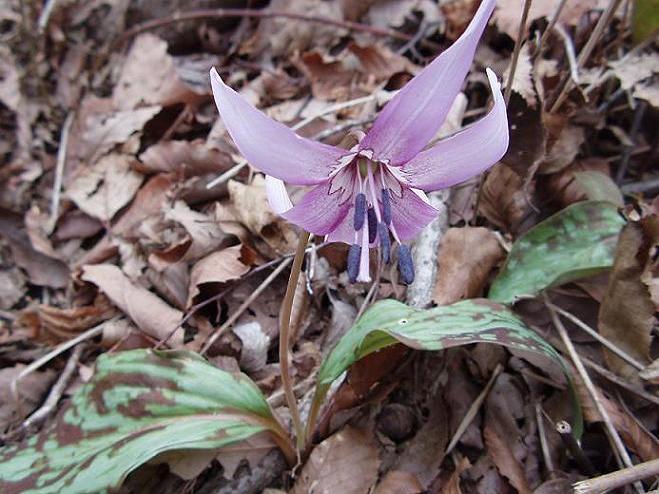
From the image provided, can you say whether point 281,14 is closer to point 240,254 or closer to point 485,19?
point 240,254

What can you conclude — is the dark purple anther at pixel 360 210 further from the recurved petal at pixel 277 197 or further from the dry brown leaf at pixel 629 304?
the dry brown leaf at pixel 629 304

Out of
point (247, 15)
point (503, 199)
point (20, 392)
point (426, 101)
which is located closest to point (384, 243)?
point (426, 101)

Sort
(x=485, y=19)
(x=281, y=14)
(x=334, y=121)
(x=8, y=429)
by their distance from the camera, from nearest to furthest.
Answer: (x=485, y=19) < (x=8, y=429) < (x=334, y=121) < (x=281, y=14)

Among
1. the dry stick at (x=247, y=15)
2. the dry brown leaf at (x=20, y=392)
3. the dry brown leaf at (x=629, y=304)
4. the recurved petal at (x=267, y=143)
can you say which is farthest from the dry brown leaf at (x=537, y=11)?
the dry brown leaf at (x=20, y=392)

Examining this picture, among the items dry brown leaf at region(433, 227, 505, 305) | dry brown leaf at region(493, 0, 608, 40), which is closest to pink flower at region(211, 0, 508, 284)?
dry brown leaf at region(433, 227, 505, 305)

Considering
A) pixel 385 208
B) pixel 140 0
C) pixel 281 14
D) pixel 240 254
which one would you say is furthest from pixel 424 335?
pixel 140 0

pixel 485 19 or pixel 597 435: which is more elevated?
pixel 485 19

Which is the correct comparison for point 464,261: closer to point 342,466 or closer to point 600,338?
point 600,338
